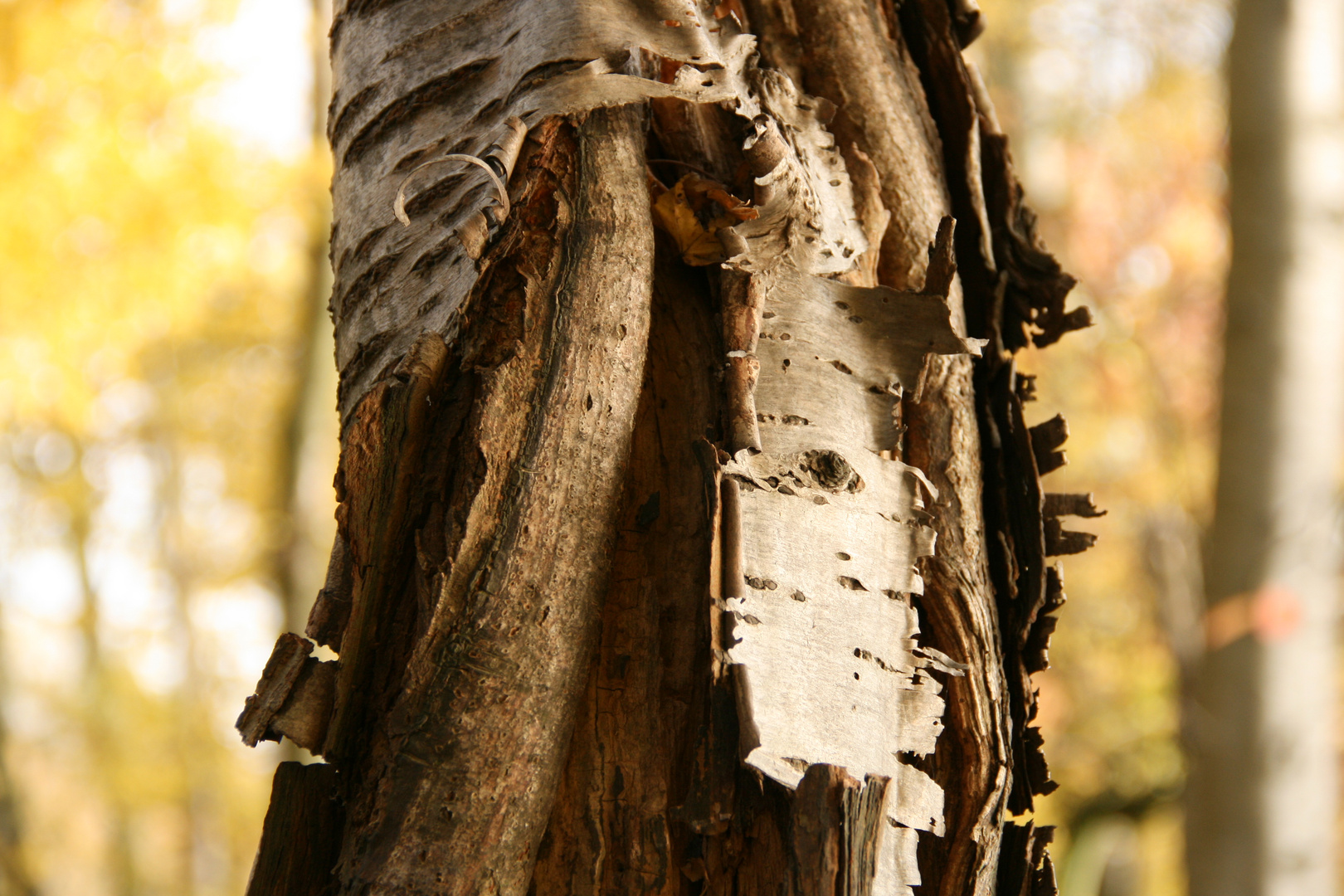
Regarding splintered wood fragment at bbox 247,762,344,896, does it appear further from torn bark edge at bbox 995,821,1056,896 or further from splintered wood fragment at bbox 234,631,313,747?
torn bark edge at bbox 995,821,1056,896

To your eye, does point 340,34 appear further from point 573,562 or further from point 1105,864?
point 1105,864

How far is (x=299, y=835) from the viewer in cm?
77

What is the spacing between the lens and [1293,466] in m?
2.50

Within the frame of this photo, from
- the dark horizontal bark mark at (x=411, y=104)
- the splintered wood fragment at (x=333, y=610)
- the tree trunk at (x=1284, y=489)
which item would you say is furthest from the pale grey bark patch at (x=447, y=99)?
the tree trunk at (x=1284, y=489)

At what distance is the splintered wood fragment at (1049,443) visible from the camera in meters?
1.00

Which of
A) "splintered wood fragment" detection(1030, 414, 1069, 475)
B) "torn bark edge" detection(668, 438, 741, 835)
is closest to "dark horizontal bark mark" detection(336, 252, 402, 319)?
"torn bark edge" detection(668, 438, 741, 835)

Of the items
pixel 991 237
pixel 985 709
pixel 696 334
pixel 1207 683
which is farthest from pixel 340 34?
pixel 1207 683

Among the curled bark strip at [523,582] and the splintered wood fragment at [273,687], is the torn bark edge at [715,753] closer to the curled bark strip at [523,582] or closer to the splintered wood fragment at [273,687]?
the curled bark strip at [523,582]

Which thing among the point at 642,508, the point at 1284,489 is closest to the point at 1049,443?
the point at 642,508

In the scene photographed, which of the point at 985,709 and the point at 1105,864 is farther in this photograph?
the point at 1105,864

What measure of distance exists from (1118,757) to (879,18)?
5633mm

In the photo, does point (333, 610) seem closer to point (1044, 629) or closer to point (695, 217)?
point (695, 217)

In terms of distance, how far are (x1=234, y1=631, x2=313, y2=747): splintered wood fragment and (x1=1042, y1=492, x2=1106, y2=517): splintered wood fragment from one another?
0.76 metres

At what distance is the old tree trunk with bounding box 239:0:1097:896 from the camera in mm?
698
